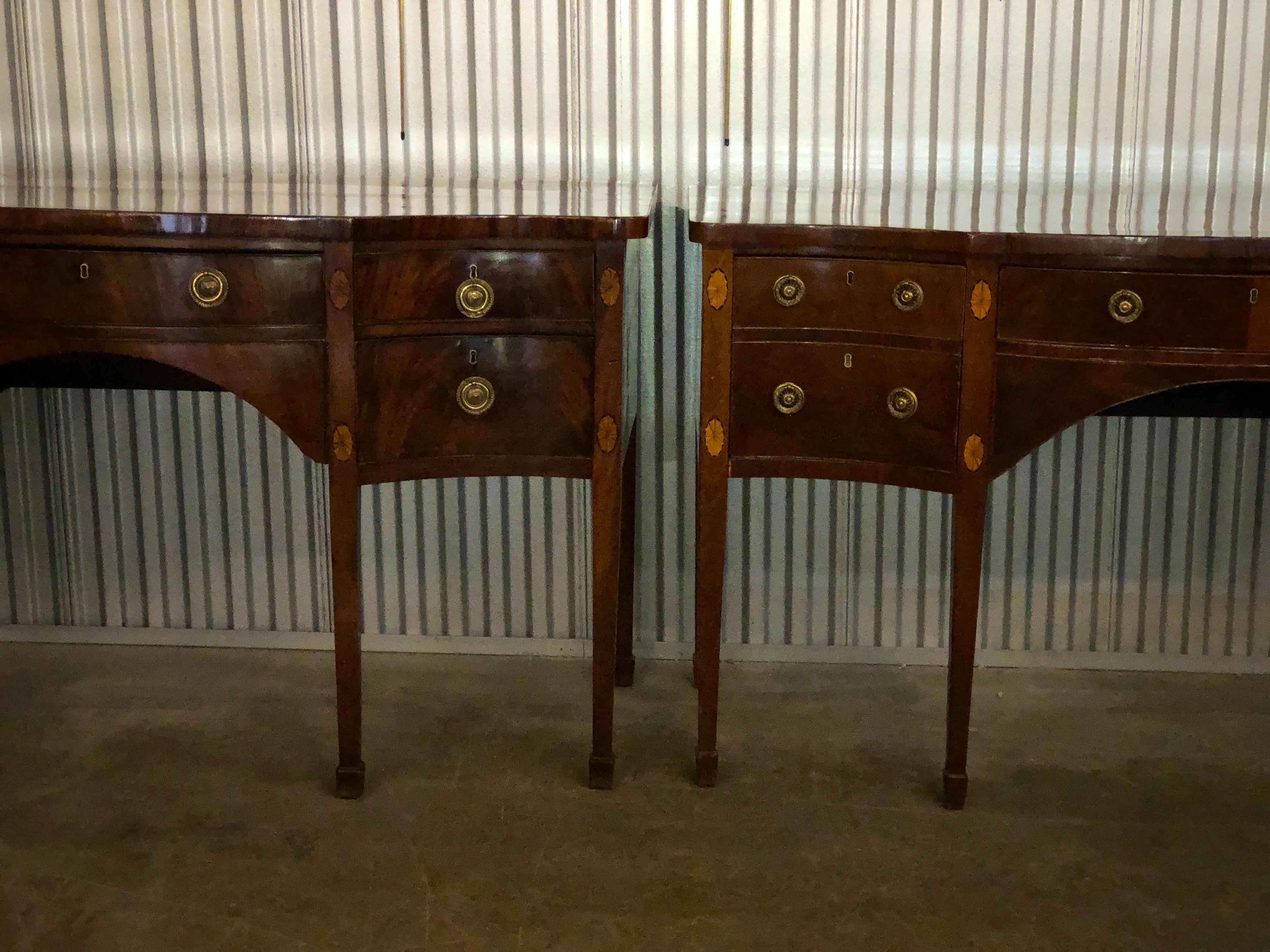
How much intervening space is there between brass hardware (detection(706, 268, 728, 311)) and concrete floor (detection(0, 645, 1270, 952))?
2.52 ft

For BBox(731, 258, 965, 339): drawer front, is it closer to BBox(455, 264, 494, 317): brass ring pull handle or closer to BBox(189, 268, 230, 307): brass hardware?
BBox(455, 264, 494, 317): brass ring pull handle

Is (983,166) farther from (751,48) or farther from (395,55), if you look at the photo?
(395,55)

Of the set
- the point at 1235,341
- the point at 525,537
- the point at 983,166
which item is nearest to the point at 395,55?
the point at 525,537

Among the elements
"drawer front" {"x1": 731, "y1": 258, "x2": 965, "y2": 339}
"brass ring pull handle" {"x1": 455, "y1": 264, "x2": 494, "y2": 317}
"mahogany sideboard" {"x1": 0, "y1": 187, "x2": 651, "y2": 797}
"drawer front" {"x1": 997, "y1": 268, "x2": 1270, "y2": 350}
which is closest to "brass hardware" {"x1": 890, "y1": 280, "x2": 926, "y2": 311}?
"drawer front" {"x1": 731, "y1": 258, "x2": 965, "y2": 339}

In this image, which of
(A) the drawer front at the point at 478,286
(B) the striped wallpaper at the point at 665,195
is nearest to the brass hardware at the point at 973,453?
(B) the striped wallpaper at the point at 665,195

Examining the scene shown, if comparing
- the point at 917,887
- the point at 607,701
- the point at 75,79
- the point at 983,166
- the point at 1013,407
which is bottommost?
the point at 917,887

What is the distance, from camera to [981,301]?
1824 millimetres

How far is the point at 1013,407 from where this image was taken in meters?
1.86

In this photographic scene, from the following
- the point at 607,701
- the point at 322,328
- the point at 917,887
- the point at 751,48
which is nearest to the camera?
the point at 917,887

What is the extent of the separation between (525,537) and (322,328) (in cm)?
82

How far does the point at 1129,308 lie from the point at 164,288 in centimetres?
138

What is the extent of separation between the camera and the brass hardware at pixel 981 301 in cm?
182

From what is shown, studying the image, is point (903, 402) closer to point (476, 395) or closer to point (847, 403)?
point (847, 403)

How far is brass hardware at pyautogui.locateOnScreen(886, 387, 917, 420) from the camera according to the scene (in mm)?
1863
